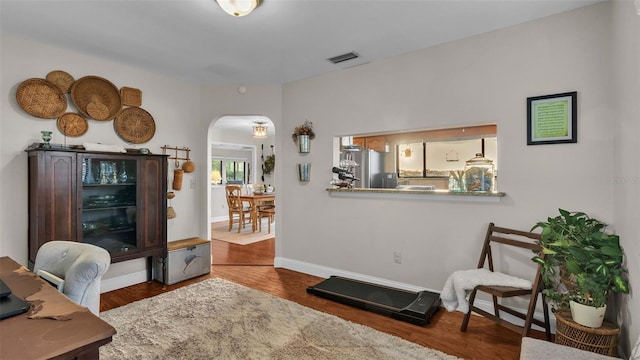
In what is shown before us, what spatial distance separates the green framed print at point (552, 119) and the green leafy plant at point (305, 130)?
7.33 ft

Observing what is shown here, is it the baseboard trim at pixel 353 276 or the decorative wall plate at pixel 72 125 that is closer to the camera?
the baseboard trim at pixel 353 276

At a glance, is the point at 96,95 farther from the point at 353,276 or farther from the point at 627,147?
the point at 627,147

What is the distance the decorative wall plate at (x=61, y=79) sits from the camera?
2918 mm

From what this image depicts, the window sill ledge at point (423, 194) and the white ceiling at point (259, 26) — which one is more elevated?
the white ceiling at point (259, 26)

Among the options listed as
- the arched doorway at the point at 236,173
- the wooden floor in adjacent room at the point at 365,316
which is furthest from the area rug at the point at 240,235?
the wooden floor in adjacent room at the point at 365,316

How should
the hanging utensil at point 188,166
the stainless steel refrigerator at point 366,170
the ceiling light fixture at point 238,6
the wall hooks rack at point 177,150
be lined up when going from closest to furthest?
the ceiling light fixture at point 238,6 → the wall hooks rack at point 177,150 → the hanging utensil at point 188,166 → the stainless steel refrigerator at point 366,170

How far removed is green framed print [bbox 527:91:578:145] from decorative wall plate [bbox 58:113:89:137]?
409cm

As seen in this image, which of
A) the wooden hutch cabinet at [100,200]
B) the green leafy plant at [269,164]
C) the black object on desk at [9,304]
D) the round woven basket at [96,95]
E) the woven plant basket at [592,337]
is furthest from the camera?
the green leafy plant at [269,164]

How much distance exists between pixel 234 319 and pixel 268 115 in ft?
8.30

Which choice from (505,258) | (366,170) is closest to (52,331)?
(505,258)

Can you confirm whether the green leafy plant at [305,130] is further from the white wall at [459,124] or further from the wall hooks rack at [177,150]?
the wall hooks rack at [177,150]

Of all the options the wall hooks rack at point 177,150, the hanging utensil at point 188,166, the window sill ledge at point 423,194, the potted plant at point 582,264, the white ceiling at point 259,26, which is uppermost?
the white ceiling at point 259,26

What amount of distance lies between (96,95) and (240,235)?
367 centimetres

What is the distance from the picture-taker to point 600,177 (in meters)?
2.23
